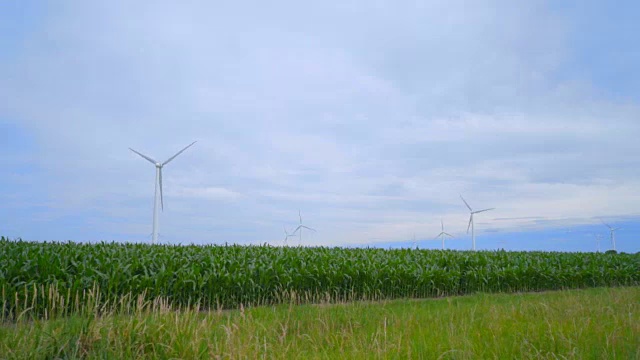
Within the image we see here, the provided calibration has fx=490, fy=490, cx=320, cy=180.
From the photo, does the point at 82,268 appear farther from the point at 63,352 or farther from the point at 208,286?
the point at 63,352

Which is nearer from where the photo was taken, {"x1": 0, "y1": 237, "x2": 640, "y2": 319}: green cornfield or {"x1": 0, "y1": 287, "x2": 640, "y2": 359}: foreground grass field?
{"x1": 0, "y1": 287, "x2": 640, "y2": 359}: foreground grass field

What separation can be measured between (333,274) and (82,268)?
7320 millimetres

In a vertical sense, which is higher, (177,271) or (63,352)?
(177,271)

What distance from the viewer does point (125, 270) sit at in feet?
40.9

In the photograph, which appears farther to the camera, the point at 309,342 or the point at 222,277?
the point at 222,277

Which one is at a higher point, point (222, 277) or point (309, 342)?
point (222, 277)

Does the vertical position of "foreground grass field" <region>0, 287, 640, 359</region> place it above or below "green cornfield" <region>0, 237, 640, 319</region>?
below

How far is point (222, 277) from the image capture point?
13484mm

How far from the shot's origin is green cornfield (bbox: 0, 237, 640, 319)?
38.0 ft

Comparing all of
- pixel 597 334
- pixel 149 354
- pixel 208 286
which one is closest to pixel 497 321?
pixel 597 334

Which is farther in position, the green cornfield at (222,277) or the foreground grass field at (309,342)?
the green cornfield at (222,277)

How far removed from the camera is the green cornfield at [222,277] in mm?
11570

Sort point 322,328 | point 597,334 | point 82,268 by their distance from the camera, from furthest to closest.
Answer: point 82,268 < point 322,328 < point 597,334

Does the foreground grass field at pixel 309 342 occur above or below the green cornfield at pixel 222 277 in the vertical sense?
below
